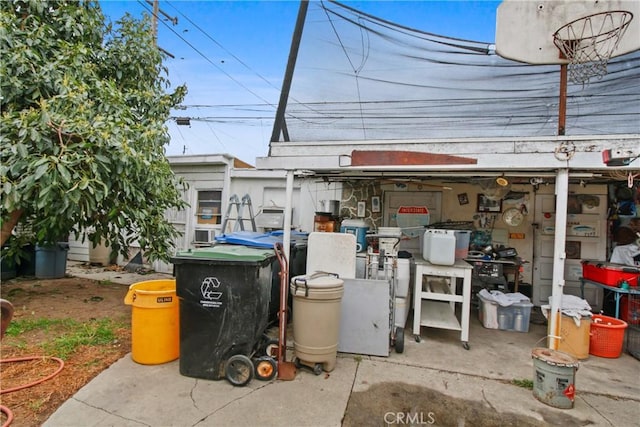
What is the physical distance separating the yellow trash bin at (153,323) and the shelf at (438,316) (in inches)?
114

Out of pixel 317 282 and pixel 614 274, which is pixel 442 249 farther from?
pixel 614 274

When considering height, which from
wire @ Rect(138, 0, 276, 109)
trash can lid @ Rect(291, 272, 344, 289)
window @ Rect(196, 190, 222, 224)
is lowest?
trash can lid @ Rect(291, 272, 344, 289)

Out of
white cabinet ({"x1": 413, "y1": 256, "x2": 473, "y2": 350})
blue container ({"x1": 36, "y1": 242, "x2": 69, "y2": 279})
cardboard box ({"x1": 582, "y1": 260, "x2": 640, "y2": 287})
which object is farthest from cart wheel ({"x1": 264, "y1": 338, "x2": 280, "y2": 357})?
blue container ({"x1": 36, "y1": 242, "x2": 69, "y2": 279})

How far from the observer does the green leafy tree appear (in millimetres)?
3453

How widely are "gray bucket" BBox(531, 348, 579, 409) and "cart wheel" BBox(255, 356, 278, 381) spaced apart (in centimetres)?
230

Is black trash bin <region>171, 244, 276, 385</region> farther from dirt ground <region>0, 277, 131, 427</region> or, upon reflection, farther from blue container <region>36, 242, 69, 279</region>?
Answer: blue container <region>36, 242, 69, 279</region>

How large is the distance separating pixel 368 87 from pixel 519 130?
234 cm

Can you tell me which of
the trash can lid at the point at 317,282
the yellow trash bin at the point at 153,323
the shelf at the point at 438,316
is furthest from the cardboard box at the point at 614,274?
the yellow trash bin at the point at 153,323

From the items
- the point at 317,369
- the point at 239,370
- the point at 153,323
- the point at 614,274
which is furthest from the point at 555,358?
the point at 153,323

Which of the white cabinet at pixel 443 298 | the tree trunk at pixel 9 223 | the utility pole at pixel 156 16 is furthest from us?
the utility pole at pixel 156 16

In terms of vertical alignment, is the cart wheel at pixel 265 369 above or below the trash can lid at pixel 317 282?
below

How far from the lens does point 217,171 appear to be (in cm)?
756

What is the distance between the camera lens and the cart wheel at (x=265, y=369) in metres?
2.97

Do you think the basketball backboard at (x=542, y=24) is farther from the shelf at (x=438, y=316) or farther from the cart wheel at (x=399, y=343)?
the cart wheel at (x=399, y=343)
